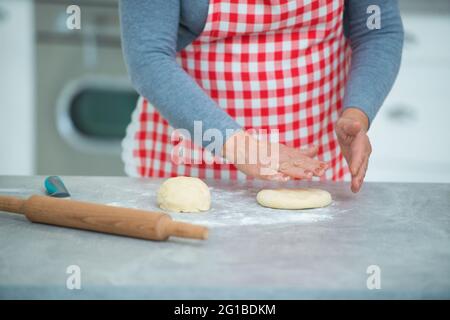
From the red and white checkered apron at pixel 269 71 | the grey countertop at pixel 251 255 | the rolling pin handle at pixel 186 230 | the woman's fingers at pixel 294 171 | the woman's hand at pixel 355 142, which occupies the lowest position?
the grey countertop at pixel 251 255

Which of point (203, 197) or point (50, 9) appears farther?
point (50, 9)

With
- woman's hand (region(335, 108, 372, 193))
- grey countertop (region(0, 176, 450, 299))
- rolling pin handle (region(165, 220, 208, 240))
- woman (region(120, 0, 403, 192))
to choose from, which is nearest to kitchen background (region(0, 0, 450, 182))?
woman (region(120, 0, 403, 192))

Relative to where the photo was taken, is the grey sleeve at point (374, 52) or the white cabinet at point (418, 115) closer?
the grey sleeve at point (374, 52)

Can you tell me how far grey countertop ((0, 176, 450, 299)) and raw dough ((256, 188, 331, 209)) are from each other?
0.01 m

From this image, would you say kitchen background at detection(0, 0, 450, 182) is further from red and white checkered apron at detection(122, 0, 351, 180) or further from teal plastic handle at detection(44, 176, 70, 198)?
teal plastic handle at detection(44, 176, 70, 198)

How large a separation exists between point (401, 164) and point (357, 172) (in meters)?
1.19

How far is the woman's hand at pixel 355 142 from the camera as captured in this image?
0.97 m

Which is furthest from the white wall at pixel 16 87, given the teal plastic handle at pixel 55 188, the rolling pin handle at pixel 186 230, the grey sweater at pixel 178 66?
the rolling pin handle at pixel 186 230

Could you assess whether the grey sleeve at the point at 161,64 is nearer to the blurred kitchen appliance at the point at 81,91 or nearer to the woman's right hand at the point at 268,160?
the woman's right hand at the point at 268,160

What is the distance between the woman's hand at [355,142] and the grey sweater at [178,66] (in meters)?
0.03

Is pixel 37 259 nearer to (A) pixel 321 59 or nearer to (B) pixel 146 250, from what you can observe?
(B) pixel 146 250

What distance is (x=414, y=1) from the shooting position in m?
2.04
